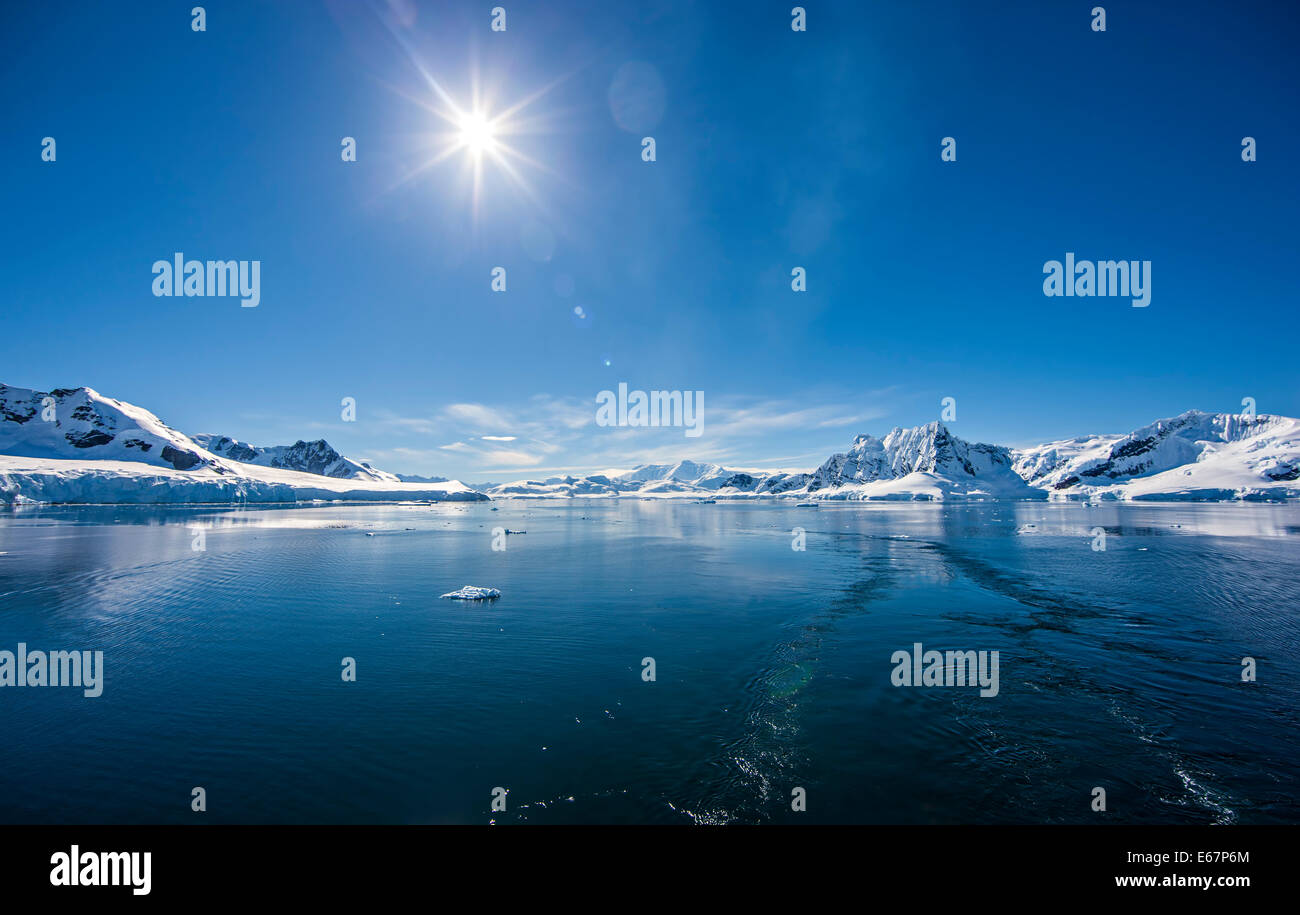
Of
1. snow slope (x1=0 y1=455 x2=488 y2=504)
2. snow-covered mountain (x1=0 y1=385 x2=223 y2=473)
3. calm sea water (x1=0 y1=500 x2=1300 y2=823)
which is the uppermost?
snow-covered mountain (x1=0 y1=385 x2=223 y2=473)

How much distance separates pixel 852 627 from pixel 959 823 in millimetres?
12668

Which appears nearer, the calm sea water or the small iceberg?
the calm sea water

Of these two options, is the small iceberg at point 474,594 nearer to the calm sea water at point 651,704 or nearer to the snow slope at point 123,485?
the calm sea water at point 651,704

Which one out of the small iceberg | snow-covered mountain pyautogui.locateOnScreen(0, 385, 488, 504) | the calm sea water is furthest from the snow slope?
the small iceberg

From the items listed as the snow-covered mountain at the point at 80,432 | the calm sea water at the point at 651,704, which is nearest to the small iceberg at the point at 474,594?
the calm sea water at the point at 651,704

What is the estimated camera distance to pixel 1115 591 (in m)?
27.4

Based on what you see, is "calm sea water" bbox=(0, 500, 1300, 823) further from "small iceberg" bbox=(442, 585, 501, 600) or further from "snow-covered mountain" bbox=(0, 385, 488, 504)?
"snow-covered mountain" bbox=(0, 385, 488, 504)

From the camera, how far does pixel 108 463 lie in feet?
443

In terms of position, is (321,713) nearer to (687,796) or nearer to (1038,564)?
(687,796)

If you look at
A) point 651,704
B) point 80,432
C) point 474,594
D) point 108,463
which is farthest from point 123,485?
point 651,704

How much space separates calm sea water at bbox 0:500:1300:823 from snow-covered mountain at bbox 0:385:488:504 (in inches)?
4961

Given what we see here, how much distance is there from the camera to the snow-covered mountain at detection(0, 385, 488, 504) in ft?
378
